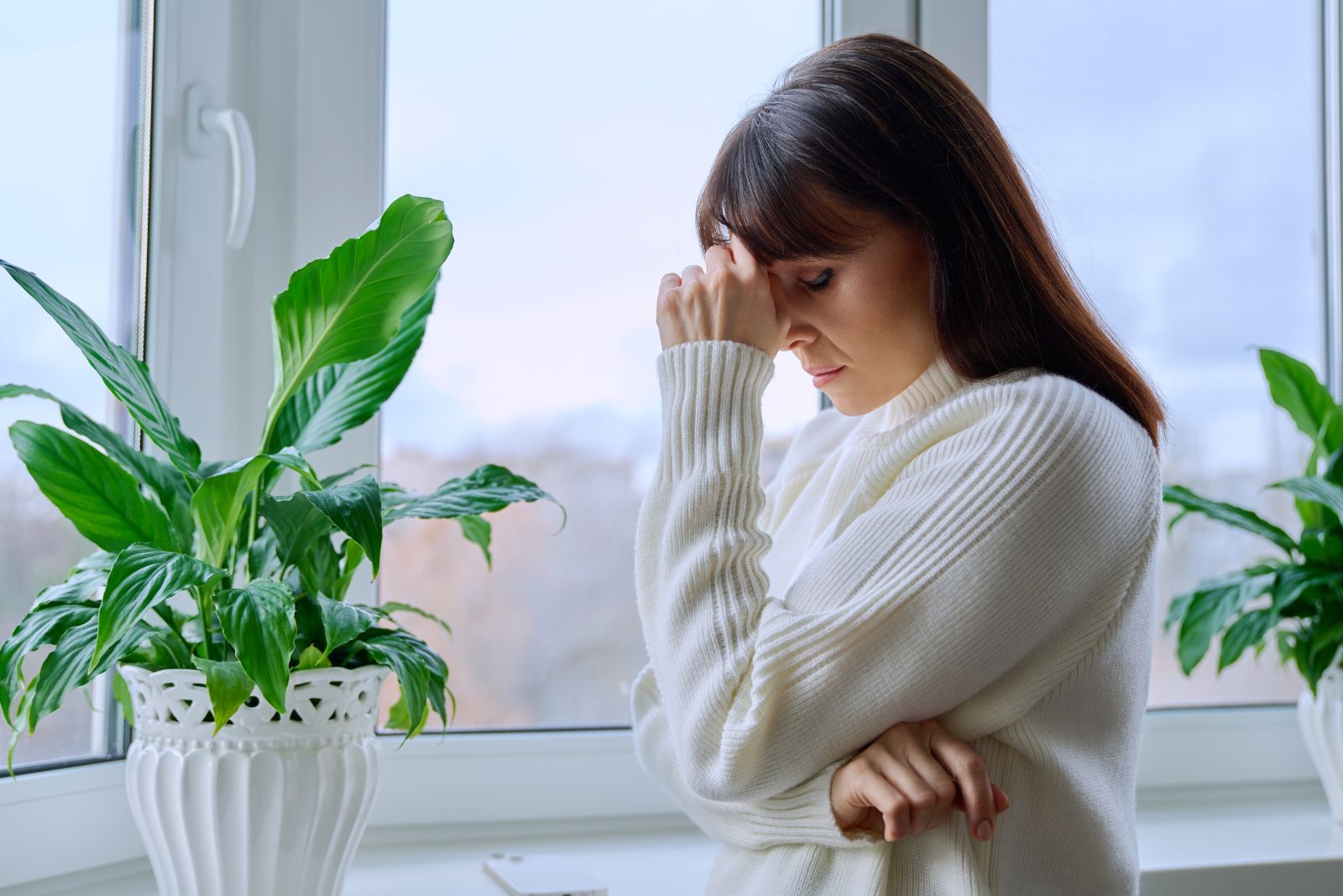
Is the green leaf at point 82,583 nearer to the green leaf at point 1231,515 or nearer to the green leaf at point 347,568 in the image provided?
the green leaf at point 347,568

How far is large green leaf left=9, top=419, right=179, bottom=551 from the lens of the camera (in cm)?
85

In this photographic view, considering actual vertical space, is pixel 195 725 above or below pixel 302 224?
below

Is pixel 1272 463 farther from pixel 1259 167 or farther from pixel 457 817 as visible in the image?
pixel 457 817

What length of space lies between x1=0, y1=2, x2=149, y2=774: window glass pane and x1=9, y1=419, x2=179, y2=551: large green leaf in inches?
8.2

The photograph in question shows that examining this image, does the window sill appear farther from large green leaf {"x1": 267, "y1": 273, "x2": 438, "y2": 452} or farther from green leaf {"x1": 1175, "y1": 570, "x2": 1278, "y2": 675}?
large green leaf {"x1": 267, "y1": 273, "x2": 438, "y2": 452}

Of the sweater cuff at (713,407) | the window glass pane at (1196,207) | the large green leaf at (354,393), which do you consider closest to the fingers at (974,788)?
the sweater cuff at (713,407)

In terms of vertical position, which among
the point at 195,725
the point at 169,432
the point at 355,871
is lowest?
the point at 355,871

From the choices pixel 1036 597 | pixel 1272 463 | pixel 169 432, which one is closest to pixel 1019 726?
pixel 1036 597

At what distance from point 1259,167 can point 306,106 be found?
150cm

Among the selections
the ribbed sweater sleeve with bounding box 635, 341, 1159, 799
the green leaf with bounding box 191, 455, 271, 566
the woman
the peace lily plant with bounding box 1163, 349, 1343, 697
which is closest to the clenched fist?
the woman

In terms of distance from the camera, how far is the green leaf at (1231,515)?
1.43 meters

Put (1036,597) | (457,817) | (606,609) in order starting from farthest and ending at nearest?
(606,609), (457,817), (1036,597)

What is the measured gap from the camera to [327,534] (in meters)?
0.96

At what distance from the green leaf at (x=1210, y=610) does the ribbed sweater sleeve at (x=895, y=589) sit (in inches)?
30.3
